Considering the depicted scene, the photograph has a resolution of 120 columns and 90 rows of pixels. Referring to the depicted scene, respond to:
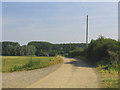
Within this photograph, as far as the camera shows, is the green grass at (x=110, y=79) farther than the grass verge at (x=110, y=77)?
No

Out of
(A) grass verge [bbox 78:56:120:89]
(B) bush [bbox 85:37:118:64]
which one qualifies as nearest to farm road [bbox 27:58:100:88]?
(A) grass verge [bbox 78:56:120:89]

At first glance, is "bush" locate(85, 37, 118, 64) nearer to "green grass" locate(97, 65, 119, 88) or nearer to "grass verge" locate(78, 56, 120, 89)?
"grass verge" locate(78, 56, 120, 89)

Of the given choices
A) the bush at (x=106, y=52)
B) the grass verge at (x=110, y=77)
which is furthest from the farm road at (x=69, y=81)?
the bush at (x=106, y=52)

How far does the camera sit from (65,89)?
8.49 meters

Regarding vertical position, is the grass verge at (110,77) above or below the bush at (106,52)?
below

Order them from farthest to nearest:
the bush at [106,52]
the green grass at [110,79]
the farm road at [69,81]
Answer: the bush at [106,52], the farm road at [69,81], the green grass at [110,79]

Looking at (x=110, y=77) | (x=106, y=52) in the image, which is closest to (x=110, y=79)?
(x=110, y=77)

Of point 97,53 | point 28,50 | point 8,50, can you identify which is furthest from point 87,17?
point 8,50

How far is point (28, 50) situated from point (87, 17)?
2399 cm

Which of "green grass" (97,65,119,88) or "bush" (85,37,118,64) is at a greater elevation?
"bush" (85,37,118,64)

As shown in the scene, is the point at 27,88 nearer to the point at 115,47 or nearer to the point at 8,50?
the point at 115,47

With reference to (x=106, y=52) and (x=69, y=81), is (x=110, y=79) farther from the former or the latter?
(x=106, y=52)

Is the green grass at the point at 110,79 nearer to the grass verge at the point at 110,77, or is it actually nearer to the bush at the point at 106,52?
the grass verge at the point at 110,77

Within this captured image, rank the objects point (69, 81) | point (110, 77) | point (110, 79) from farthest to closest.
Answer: point (110, 77)
point (110, 79)
point (69, 81)
